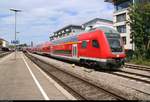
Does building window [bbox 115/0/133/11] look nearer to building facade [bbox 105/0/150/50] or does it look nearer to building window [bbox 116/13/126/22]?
building facade [bbox 105/0/150/50]

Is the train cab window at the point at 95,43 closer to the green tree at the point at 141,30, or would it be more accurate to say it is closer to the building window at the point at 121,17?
the green tree at the point at 141,30

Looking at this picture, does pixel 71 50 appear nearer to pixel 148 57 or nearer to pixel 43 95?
pixel 148 57

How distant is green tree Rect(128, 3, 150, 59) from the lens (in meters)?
36.5

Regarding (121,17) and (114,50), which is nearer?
(114,50)

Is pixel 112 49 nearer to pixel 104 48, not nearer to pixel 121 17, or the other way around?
pixel 104 48

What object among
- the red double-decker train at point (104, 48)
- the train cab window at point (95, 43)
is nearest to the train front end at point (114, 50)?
the red double-decker train at point (104, 48)

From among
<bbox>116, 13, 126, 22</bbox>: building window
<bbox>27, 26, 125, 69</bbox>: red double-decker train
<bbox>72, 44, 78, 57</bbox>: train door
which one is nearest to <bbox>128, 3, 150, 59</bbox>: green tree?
<bbox>72, 44, 78, 57</bbox>: train door

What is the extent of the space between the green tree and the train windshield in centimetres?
1443

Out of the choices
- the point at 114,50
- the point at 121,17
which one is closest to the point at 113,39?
the point at 114,50

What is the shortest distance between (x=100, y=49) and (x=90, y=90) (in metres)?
8.49

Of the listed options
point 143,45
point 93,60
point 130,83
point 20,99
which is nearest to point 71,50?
point 93,60

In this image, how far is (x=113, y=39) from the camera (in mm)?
22328

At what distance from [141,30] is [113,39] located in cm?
1517

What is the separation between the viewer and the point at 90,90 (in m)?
13.7
